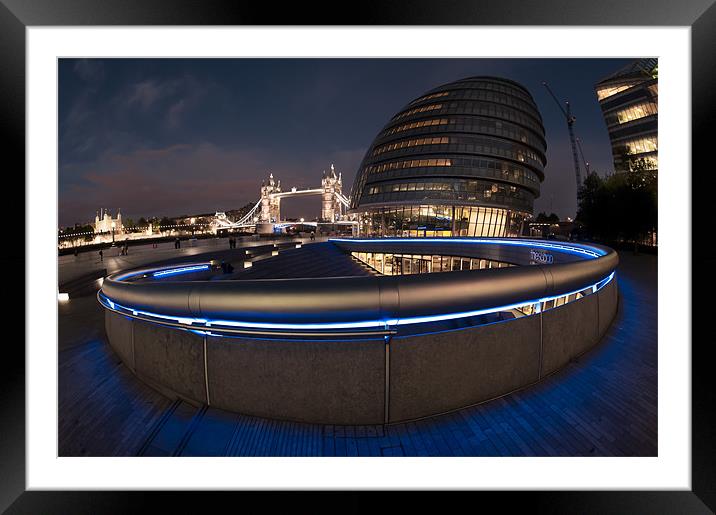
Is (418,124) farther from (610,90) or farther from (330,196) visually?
(330,196)

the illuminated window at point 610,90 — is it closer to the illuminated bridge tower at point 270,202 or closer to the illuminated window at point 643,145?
the illuminated window at point 643,145

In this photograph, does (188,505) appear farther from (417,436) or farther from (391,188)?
(391,188)

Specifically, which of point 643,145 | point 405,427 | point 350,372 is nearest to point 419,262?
point 405,427

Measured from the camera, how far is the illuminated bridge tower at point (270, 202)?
412 ft

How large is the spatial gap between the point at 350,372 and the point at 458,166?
120ft

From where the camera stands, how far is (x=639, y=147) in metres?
51.9

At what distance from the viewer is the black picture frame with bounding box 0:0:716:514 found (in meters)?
3.09

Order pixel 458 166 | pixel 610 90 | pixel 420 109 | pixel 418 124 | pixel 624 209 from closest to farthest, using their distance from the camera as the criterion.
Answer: pixel 624 209, pixel 458 166, pixel 418 124, pixel 420 109, pixel 610 90

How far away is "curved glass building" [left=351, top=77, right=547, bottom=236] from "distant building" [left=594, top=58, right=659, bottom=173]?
23.1 metres

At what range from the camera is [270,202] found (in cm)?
13262
